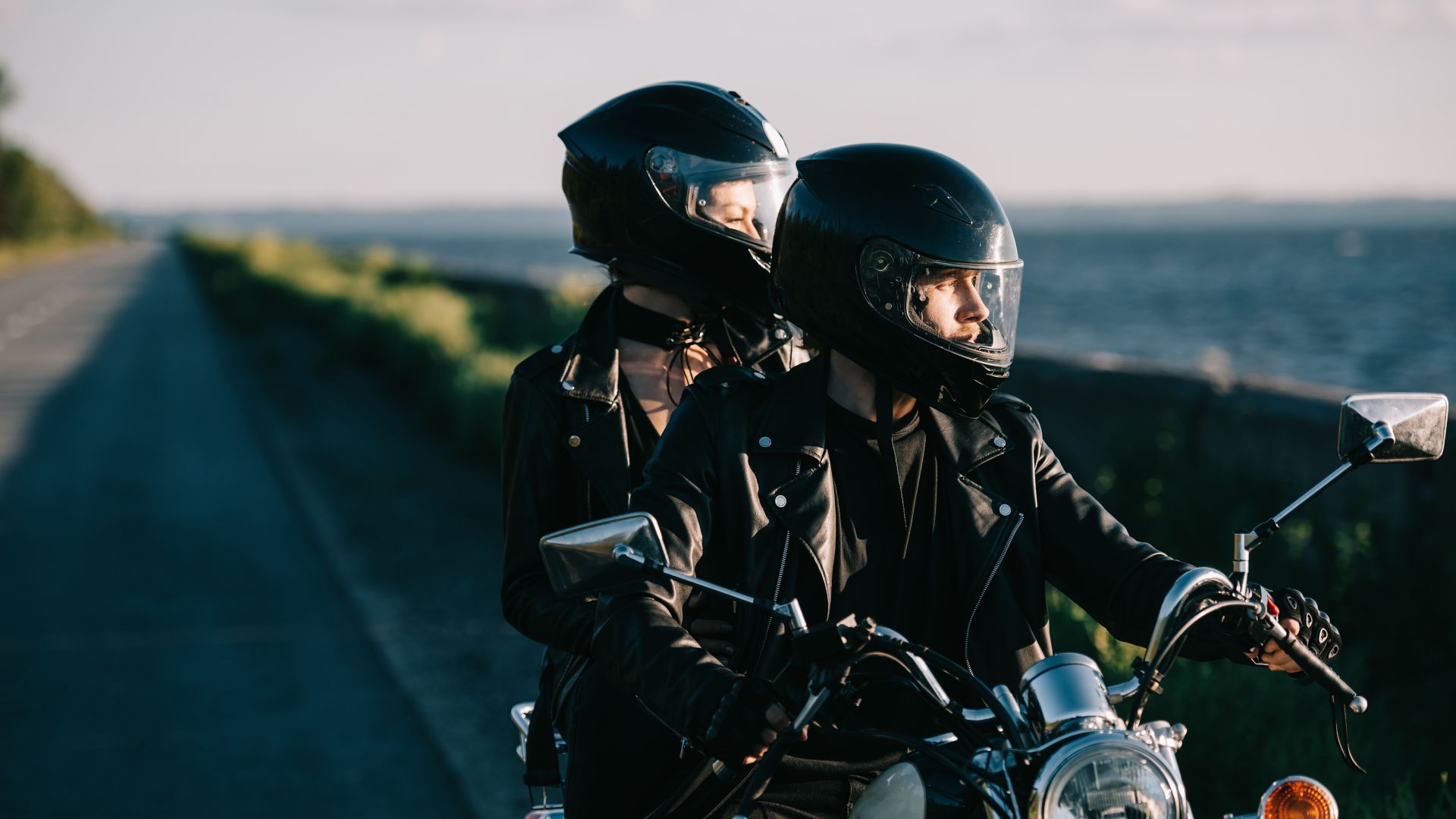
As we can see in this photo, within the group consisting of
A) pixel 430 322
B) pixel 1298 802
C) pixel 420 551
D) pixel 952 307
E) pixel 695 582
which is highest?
pixel 952 307

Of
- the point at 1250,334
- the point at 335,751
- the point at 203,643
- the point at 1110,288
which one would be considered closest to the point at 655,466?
the point at 335,751

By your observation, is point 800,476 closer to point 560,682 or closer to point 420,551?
point 560,682

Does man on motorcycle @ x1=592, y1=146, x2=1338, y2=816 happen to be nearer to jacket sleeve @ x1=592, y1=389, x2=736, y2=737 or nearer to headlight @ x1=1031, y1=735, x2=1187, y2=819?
jacket sleeve @ x1=592, y1=389, x2=736, y2=737

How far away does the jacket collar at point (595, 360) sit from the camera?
11.0 feet

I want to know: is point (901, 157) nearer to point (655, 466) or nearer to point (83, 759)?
point (655, 466)

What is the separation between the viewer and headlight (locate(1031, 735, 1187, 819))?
69.2 inches

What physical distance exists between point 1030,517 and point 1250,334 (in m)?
51.9

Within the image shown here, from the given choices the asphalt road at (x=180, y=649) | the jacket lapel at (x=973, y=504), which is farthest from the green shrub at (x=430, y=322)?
the jacket lapel at (x=973, y=504)

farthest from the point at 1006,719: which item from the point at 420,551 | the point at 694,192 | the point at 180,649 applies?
the point at 420,551

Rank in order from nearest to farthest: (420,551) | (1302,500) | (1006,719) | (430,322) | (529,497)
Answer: (1006,719), (1302,500), (529,497), (420,551), (430,322)

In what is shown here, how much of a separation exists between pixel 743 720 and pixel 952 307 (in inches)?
36.1

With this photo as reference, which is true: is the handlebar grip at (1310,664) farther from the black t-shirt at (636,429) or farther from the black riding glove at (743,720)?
the black t-shirt at (636,429)

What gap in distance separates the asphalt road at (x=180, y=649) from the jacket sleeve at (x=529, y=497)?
2.36 m

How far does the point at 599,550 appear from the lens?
1995mm
